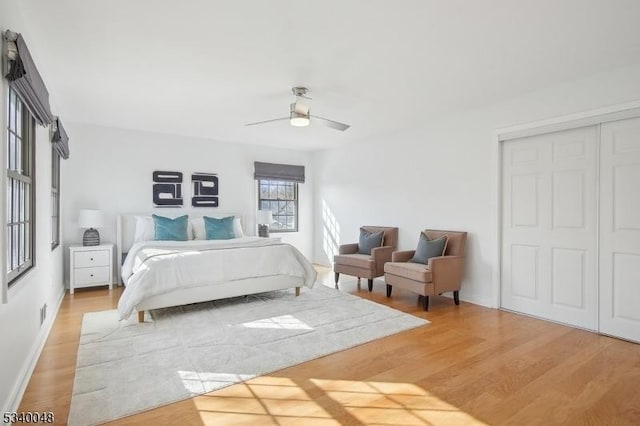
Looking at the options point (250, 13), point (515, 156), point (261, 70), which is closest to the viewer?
point (250, 13)

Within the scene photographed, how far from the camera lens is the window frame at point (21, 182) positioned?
2.30 m

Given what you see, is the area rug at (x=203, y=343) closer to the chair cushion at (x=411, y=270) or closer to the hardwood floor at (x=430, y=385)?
the hardwood floor at (x=430, y=385)

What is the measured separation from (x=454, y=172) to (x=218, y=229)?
3674 mm

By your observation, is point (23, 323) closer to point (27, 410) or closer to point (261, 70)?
point (27, 410)

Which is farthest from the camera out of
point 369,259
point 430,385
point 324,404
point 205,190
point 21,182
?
point 205,190

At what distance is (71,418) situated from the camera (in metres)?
1.97

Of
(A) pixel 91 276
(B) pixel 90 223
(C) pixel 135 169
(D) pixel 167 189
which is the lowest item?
(A) pixel 91 276

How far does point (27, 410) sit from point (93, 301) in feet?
8.71

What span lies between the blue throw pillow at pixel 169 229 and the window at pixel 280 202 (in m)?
1.80

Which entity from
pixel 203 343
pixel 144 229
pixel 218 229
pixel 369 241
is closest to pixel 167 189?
pixel 144 229

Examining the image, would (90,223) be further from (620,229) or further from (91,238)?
(620,229)

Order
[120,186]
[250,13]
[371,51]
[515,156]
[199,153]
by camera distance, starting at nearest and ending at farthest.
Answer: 1. [250,13]
2. [371,51]
3. [515,156]
4. [120,186]
5. [199,153]

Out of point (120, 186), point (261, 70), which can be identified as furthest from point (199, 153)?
point (261, 70)

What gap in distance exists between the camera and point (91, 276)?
4918 mm
